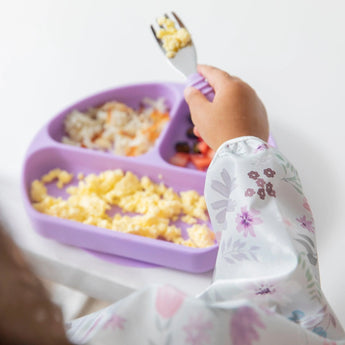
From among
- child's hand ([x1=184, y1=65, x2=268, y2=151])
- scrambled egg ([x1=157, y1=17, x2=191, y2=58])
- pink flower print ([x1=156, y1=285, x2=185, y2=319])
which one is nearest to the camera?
pink flower print ([x1=156, y1=285, x2=185, y2=319])

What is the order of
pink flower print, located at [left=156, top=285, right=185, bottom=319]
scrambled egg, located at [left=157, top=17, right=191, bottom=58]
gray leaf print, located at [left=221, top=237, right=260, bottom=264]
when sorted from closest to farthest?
pink flower print, located at [left=156, top=285, right=185, bottom=319] < gray leaf print, located at [left=221, top=237, right=260, bottom=264] < scrambled egg, located at [left=157, top=17, right=191, bottom=58]

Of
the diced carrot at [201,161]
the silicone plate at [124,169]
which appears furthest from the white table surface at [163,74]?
the diced carrot at [201,161]

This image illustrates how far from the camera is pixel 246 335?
358mm

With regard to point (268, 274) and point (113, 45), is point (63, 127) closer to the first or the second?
point (113, 45)

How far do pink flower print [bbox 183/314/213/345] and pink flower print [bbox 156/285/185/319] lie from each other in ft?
0.04

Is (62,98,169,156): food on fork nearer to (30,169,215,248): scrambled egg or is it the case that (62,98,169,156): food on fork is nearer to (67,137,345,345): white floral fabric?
(30,169,215,248): scrambled egg

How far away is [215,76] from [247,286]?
0.30 m

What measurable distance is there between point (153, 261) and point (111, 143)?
0.25 meters

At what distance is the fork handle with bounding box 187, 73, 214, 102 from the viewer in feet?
2.11

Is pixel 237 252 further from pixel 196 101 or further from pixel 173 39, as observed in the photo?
pixel 173 39

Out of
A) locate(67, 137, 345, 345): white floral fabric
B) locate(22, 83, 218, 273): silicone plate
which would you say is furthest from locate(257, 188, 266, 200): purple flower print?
locate(22, 83, 218, 273): silicone plate

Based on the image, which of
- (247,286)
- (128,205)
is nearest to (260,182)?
(247,286)

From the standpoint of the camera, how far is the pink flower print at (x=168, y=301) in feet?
1.11

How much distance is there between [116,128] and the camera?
82 centimetres
